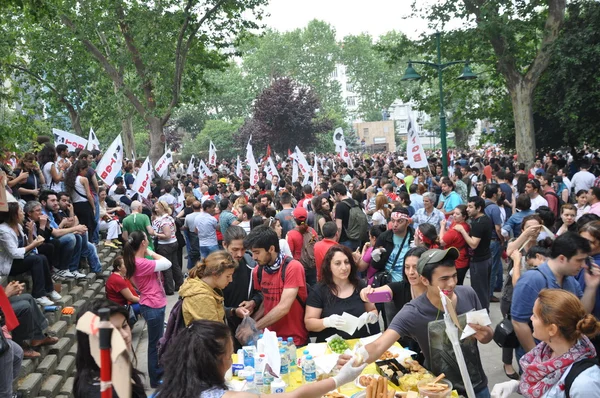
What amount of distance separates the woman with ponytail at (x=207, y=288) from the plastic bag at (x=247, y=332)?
1.23 feet

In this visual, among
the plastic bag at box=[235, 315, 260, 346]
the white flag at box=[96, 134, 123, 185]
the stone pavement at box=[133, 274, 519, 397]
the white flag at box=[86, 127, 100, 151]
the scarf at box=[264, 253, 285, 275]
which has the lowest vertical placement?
the stone pavement at box=[133, 274, 519, 397]

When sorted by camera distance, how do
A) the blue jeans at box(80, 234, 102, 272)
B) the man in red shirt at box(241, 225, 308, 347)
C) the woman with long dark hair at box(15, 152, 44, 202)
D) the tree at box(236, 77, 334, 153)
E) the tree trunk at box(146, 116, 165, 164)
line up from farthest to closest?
1. the tree at box(236, 77, 334, 153)
2. the tree trunk at box(146, 116, 165, 164)
3. the woman with long dark hair at box(15, 152, 44, 202)
4. the blue jeans at box(80, 234, 102, 272)
5. the man in red shirt at box(241, 225, 308, 347)

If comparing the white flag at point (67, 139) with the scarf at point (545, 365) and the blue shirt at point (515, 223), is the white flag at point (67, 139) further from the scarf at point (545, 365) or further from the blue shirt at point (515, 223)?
the scarf at point (545, 365)

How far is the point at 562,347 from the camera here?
3326 millimetres

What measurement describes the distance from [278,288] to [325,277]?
1.47 feet

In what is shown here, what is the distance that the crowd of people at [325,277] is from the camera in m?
3.32

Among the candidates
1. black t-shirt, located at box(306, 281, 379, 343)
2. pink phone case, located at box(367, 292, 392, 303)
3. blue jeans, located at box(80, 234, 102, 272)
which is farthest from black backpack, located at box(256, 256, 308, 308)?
blue jeans, located at box(80, 234, 102, 272)

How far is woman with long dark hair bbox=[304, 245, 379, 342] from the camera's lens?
205 inches

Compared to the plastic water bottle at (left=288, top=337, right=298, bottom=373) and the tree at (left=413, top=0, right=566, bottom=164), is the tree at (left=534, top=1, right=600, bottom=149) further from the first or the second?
the plastic water bottle at (left=288, top=337, right=298, bottom=373)

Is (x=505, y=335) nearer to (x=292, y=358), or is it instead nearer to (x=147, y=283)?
(x=292, y=358)

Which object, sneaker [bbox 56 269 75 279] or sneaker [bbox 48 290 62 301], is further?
sneaker [bbox 56 269 75 279]

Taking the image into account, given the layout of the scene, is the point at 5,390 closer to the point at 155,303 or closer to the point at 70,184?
the point at 155,303

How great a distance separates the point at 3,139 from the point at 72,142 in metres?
5.61

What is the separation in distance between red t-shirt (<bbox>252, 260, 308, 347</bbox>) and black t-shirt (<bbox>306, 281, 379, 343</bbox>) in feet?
0.49
